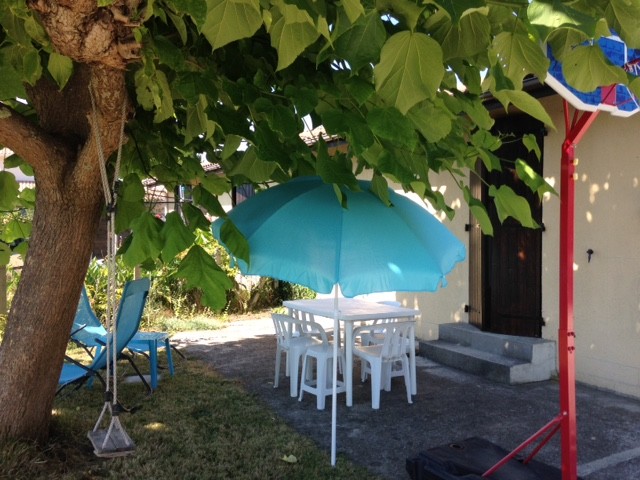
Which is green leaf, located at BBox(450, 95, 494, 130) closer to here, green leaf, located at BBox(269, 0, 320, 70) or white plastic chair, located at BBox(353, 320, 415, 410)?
green leaf, located at BBox(269, 0, 320, 70)

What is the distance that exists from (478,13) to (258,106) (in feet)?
2.67

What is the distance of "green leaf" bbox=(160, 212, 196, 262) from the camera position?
2.11 meters

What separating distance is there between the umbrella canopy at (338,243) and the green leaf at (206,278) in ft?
3.54

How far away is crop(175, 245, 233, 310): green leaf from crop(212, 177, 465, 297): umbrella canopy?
108 cm

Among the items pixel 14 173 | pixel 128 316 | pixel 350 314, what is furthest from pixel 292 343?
pixel 14 173

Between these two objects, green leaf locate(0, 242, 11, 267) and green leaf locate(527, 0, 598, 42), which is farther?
green leaf locate(0, 242, 11, 267)

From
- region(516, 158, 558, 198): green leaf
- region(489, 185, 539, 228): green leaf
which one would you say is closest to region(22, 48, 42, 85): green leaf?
region(489, 185, 539, 228): green leaf

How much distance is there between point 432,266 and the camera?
386cm

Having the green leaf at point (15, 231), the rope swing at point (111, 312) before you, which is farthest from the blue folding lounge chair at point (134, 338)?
the rope swing at point (111, 312)

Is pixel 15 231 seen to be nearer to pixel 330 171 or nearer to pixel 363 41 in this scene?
pixel 330 171

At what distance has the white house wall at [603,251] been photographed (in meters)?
5.95

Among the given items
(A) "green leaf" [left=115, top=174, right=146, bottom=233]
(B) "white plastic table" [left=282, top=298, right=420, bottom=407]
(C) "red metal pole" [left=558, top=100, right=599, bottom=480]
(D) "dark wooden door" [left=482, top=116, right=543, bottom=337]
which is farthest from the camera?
(D) "dark wooden door" [left=482, top=116, right=543, bottom=337]

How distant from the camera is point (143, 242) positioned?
220 centimetres

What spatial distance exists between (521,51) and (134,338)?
5.76 metres
